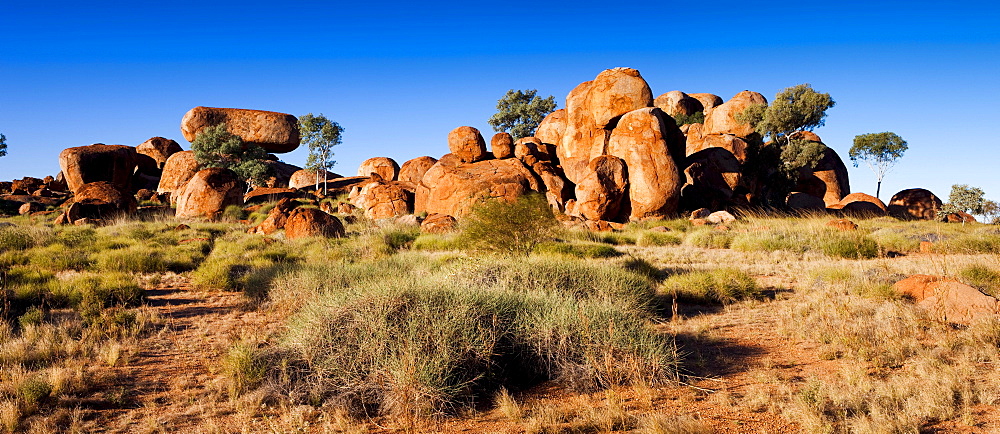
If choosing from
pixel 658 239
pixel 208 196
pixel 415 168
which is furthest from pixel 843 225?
pixel 208 196

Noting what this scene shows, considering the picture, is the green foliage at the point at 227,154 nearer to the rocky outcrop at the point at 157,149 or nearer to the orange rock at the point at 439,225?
the rocky outcrop at the point at 157,149

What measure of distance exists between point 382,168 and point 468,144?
12.5 meters

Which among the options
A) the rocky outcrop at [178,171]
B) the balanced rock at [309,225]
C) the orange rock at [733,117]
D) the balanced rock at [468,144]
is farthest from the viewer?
the rocky outcrop at [178,171]

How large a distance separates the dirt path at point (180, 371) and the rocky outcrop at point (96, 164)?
31328 millimetres

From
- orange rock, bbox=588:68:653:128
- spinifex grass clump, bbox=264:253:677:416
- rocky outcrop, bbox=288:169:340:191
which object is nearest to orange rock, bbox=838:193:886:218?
orange rock, bbox=588:68:653:128

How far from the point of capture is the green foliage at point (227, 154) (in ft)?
110

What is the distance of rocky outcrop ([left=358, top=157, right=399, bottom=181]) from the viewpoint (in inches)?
1467

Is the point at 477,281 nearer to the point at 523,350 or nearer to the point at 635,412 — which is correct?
the point at 523,350

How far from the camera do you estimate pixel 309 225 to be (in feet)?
53.9

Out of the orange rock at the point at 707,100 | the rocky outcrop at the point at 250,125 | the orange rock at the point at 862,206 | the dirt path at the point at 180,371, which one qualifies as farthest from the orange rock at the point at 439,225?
the orange rock at the point at 707,100

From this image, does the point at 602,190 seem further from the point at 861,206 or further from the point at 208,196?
the point at 208,196

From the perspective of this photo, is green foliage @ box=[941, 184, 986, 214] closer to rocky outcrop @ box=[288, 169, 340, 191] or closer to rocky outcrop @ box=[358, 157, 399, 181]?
rocky outcrop @ box=[358, 157, 399, 181]

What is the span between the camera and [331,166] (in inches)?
1527

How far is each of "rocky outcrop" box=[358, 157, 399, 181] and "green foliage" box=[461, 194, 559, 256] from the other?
25723 millimetres
